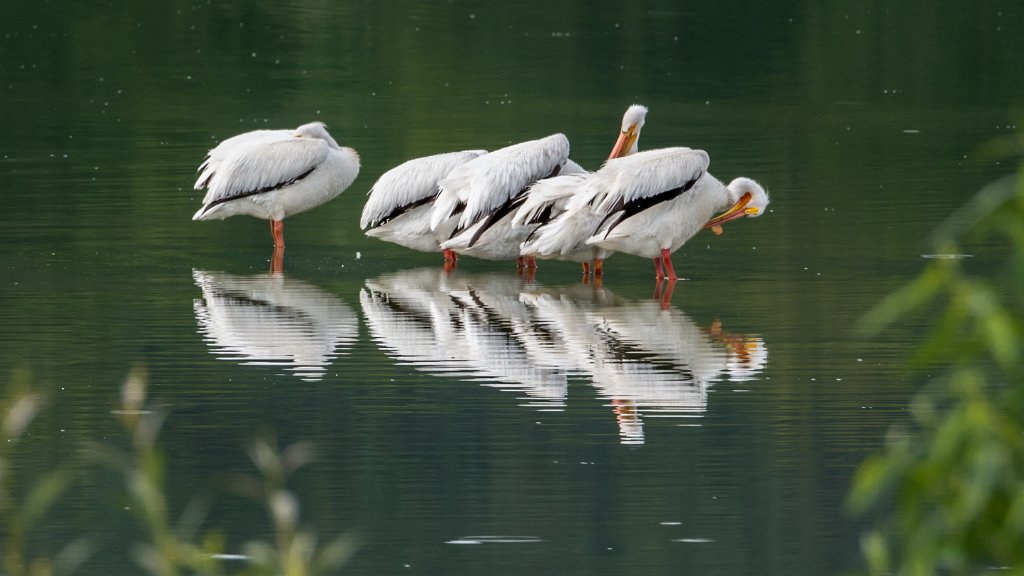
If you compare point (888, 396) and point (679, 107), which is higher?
point (888, 396)

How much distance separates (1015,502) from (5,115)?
1770 centimetres

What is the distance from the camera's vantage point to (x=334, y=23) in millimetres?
28984

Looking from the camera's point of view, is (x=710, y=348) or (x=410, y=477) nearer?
(x=410, y=477)

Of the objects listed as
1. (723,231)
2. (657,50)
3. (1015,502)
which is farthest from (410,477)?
(657,50)

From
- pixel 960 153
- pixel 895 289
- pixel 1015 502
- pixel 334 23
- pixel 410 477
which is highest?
pixel 1015 502

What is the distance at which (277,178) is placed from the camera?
40.2ft

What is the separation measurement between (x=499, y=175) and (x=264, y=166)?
1.88 m

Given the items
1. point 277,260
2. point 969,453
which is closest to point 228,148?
point 277,260

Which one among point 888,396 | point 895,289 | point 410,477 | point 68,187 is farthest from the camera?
point 68,187

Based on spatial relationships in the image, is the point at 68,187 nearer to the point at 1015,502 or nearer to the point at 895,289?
the point at 895,289

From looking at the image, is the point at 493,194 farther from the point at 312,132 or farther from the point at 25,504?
the point at 25,504

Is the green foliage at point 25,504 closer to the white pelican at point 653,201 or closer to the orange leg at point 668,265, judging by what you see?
the white pelican at point 653,201

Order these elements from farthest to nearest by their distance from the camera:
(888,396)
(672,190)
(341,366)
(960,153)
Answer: (960,153) → (672,190) → (341,366) → (888,396)

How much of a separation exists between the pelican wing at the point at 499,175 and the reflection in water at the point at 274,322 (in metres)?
1.10
